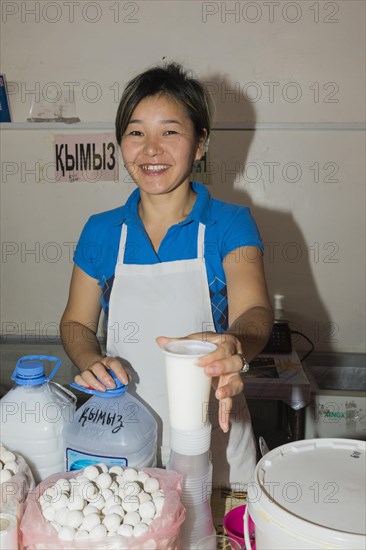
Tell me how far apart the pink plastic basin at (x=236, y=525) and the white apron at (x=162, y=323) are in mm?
470

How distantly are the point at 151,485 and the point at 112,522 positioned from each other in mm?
104

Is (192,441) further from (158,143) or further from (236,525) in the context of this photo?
(158,143)

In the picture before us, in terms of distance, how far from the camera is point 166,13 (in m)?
2.71

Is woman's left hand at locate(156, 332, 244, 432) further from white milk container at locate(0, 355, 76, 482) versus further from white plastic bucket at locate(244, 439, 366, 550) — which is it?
white milk container at locate(0, 355, 76, 482)

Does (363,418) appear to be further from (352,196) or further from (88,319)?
(88,319)

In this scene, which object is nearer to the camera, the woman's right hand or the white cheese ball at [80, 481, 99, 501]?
the white cheese ball at [80, 481, 99, 501]

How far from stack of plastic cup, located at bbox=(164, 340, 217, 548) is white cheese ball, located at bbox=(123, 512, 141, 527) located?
0.40ft

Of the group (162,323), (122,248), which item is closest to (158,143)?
(122,248)

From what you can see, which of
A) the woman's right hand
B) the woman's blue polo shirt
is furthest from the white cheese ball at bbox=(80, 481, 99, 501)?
the woman's blue polo shirt

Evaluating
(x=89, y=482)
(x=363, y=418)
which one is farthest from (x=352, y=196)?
(x=89, y=482)

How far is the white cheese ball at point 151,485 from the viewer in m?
0.89

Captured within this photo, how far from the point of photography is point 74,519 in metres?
0.81

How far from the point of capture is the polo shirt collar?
5.04 ft

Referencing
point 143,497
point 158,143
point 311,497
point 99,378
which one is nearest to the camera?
point 311,497
